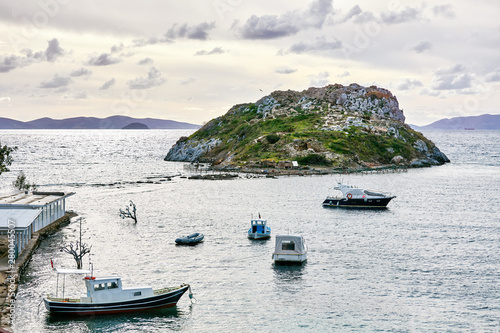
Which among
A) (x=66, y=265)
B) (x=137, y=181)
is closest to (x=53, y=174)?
(x=137, y=181)

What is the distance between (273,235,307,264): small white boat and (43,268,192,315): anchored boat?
19304 mm

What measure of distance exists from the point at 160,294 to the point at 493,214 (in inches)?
3190

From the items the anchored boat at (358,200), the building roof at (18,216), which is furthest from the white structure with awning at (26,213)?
the anchored boat at (358,200)

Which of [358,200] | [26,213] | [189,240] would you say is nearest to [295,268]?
[189,240]

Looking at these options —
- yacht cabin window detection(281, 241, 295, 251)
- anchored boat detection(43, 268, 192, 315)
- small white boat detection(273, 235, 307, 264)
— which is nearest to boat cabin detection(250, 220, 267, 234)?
small white boat detection(273, 235, 307, 264)

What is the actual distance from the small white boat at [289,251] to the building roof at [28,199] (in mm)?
38232

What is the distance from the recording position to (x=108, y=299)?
48594mm

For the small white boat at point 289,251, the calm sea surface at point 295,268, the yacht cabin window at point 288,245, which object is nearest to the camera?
the calm sea surface at point 295,268

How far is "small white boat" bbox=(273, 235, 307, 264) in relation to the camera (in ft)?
215

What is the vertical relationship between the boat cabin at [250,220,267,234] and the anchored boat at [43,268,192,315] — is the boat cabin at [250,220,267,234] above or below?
above

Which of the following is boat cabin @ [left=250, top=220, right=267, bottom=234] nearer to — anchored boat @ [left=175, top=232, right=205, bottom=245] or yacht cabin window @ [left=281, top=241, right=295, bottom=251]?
anchored boat @ [left=175, top=232, right=205, bottom=245]

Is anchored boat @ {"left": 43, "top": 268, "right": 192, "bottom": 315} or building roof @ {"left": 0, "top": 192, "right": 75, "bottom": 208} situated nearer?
anchored boat @ {"left": 43, "top": 268, "right": 192, "bottom": 315}

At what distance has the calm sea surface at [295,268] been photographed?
1870 inches

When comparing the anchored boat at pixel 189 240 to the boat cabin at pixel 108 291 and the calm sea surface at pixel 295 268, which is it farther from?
the boat cabin at pixel 108 291
